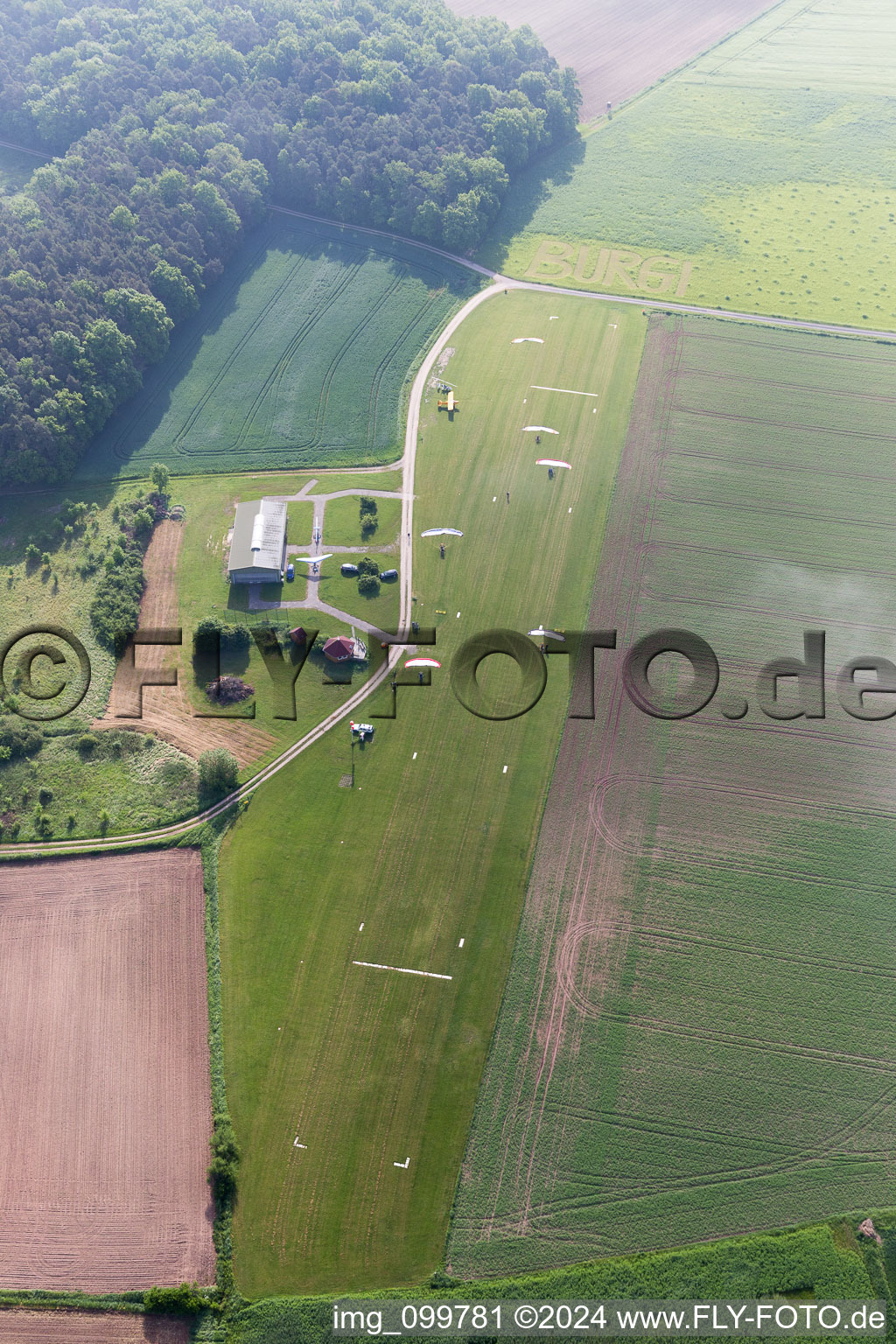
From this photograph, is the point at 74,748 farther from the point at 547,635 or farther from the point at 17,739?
the point at 547,635

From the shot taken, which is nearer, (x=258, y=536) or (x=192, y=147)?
(x=258, y=536)

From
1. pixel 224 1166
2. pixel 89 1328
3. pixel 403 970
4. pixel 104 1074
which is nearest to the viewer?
pixel 89 1328

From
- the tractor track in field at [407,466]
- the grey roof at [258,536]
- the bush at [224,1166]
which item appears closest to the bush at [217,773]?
the tractor track in field at [407,466]

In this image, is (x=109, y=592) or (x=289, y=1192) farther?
(x=109, y=592)

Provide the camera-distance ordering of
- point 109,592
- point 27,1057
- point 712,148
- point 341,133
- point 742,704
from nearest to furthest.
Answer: point 27,1057 < point 742,704 < point 109,592 < point 341,133 < point 712,148

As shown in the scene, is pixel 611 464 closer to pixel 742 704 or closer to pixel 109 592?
pixel 742 704

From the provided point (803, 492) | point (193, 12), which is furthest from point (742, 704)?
point (193, 12)

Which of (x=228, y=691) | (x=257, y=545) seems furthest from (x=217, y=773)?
(x=257, y=545)

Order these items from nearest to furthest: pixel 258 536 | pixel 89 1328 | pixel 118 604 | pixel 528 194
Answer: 1. pixel 89 1328
2. pixel 118 604
3. pixel 258 536
4. pixel 528 194
